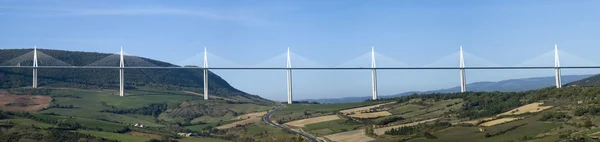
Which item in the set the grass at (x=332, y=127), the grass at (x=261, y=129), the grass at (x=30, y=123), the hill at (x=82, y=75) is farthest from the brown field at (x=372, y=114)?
the hill at (x=82, y=75)

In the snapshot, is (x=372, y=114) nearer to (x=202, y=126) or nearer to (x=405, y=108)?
(x=405, y=108)

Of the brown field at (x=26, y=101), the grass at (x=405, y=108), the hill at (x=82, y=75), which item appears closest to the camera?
the grass at (x=405, y=108)

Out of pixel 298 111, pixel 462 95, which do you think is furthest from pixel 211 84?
pixel 462 95

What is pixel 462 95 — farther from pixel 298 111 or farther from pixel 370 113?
pixel 298 111

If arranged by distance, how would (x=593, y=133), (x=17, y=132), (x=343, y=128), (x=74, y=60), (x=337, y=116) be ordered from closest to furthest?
(x=593, y=133) → (x=17, y=132) → (x=343, y=128) → (x=337, y=116) → (x=74, y=60)

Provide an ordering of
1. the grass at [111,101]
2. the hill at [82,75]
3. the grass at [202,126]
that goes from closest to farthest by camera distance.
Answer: the grass at [202,126], the grass at [111,101], the hill at [82,75]

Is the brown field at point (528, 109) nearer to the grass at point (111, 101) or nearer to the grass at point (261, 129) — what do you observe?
the grass at point (261, 129)

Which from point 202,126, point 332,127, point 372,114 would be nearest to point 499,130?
point 332,127
